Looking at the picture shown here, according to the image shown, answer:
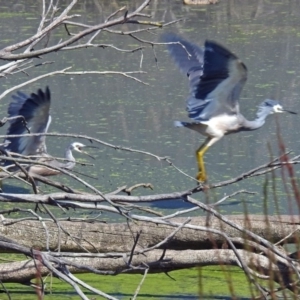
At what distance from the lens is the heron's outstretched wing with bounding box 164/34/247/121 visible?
4.93 m

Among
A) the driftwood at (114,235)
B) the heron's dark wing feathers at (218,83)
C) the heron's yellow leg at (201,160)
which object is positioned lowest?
the driftwood at (114,235)

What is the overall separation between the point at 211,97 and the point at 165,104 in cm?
141

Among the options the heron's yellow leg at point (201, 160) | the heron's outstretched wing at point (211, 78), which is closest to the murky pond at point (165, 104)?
the heron's yellow leg at point (201, 160)

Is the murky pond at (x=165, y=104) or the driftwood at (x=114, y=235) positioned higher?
the murky pond at (x=165, y=104)

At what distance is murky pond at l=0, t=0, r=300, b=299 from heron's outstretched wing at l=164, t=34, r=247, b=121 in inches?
9.5

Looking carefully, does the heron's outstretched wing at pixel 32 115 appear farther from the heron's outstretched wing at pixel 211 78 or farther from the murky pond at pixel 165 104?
the heron's outstretched wing at pixel 211 78

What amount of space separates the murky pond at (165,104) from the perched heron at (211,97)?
15cm

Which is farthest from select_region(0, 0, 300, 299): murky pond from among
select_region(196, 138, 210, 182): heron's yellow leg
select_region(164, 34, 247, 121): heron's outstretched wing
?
select_region(164, 34, 247, 121): heron's outstretched wing

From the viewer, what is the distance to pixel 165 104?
6746 millimetres

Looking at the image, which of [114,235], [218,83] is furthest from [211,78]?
[114,235]

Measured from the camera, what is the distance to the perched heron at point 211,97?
5.14 m

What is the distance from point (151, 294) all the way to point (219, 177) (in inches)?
64.8

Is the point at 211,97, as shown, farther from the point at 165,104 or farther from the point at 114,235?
the point at 114,235

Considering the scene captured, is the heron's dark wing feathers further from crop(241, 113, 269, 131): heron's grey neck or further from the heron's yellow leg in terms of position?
the heron's yellow leg
